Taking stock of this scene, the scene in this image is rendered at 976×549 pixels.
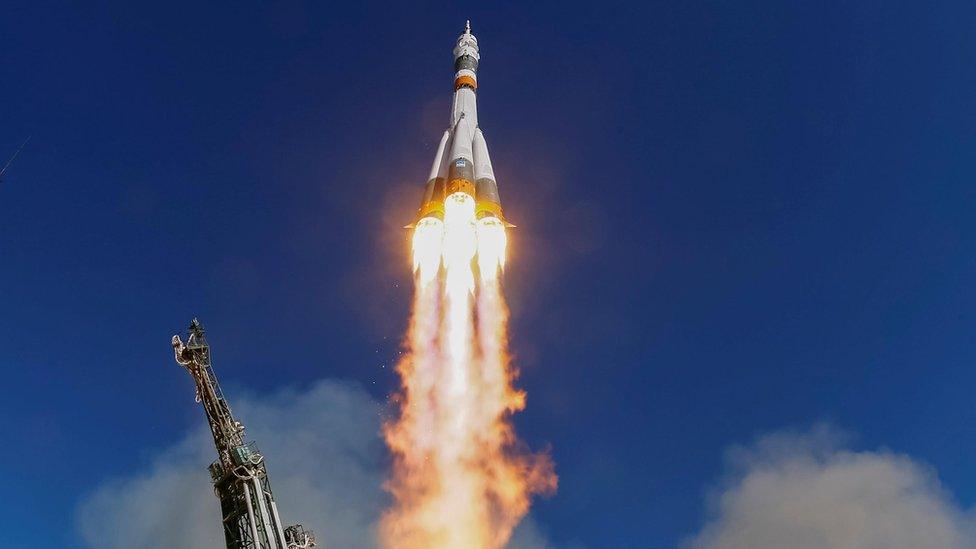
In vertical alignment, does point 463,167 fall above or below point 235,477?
above

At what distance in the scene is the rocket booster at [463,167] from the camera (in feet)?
158

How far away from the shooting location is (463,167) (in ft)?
158

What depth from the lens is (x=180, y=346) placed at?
53031mm

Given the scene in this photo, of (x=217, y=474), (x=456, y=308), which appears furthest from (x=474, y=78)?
(x=217, y=474)

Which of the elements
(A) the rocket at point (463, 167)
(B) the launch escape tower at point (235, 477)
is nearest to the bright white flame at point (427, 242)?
(A) the rocket at point (463, 167)

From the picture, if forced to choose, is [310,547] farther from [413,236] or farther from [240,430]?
[413,236]

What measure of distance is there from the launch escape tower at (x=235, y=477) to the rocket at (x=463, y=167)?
65.5 ft

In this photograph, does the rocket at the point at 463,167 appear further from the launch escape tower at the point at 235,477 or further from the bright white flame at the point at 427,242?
the launch escape tower at the point at 235,477

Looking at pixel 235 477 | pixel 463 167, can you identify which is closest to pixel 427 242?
pixel 463 167

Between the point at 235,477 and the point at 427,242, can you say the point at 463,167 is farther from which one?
the point at 235,477

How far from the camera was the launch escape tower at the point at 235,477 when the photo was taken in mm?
47500

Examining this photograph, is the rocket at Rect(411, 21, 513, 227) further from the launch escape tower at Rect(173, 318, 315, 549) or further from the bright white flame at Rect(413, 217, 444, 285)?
the launch escape tower at Rect(173, 318, 315, 549)

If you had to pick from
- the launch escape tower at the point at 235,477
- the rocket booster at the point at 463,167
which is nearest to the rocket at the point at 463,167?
the rocket booster at the point at 463,167

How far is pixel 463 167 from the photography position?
1896 inches
